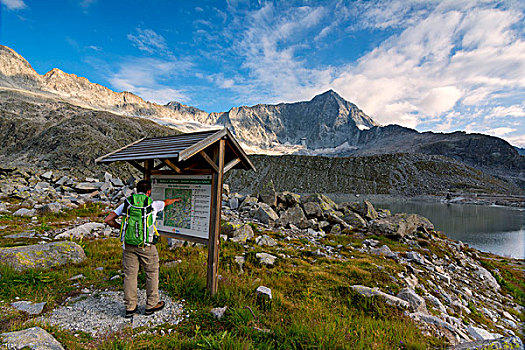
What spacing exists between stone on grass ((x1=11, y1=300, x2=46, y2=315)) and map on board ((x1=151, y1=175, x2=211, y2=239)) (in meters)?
2.61

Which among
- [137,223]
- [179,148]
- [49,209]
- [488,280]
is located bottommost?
[488,280]

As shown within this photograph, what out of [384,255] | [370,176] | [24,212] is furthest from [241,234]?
[370,176]

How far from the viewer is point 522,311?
9.98 metres

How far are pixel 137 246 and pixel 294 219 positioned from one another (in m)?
13.7

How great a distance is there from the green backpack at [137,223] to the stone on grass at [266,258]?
4.78m

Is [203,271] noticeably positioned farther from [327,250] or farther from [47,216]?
[47,216]

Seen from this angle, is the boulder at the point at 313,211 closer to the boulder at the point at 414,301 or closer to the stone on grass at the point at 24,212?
the boulder at the point at 414,301

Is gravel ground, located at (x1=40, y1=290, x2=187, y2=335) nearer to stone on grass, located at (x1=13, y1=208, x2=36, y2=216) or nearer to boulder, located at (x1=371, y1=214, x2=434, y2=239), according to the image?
stone on grass, located at (x1=13, y1=208, x2=36, y2=216)

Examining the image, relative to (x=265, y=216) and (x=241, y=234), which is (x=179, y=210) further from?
(x=265, y=216)

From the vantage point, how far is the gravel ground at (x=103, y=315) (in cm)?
420

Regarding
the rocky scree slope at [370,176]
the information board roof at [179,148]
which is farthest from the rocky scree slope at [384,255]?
the rocky scree slope at [370,176]

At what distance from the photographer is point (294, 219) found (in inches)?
682

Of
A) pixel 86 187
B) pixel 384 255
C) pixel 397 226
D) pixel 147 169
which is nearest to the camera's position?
pixel 147 169

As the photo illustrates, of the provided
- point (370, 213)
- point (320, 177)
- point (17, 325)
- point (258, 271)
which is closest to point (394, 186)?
point (320, 177)
